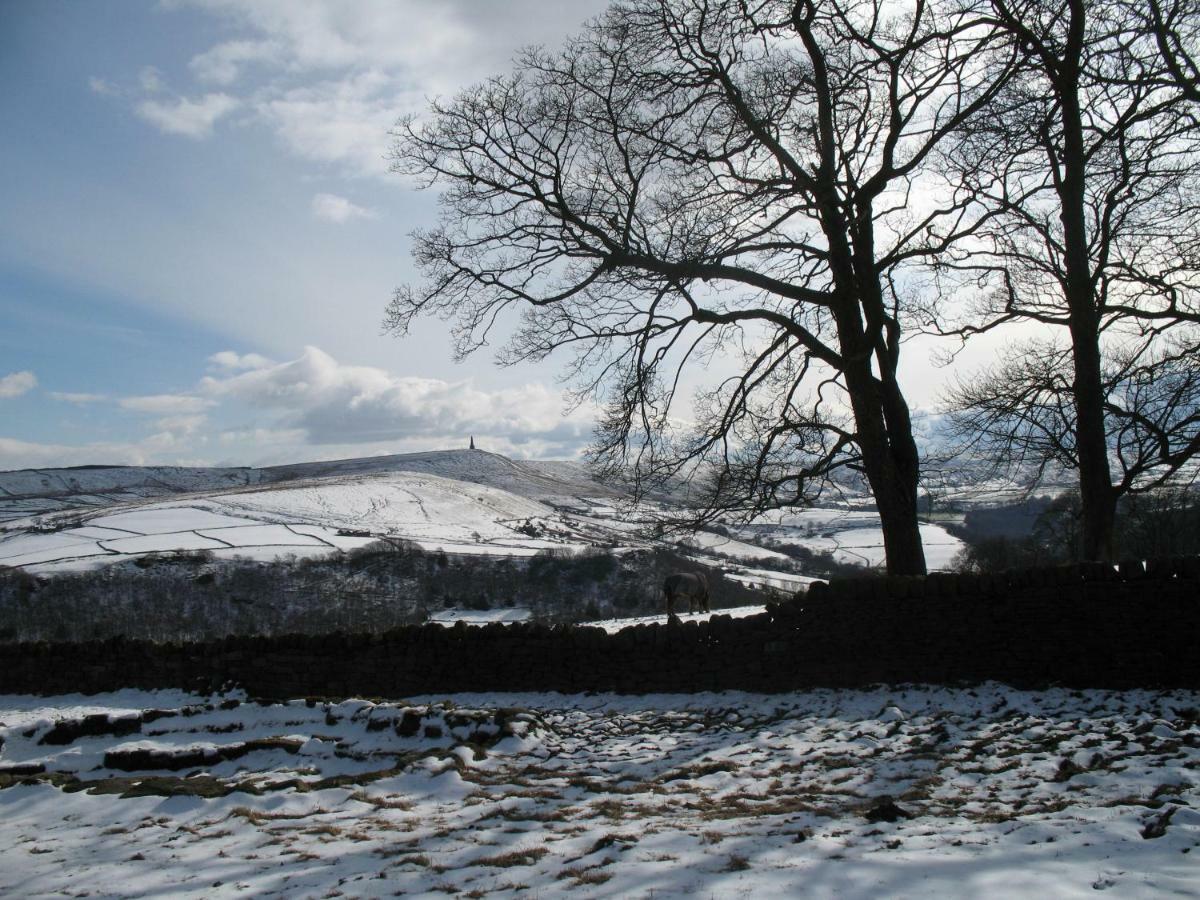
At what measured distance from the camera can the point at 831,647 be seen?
10.5m

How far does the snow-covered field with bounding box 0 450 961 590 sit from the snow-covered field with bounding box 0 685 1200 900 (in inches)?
1127

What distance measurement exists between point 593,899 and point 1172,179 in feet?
44.9

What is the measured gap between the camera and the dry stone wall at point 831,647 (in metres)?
9.09

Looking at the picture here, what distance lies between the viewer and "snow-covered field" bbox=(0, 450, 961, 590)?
5138 centimetres

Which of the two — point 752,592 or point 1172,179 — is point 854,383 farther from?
point 752,592

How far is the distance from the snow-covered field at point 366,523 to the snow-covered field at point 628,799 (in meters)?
28.6

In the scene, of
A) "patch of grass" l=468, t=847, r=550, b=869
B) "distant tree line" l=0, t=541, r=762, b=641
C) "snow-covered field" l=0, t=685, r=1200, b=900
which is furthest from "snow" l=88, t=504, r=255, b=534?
"patch of grass" l=468, t=847, r=550, b=869

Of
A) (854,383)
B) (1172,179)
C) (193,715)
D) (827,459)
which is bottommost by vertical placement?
(193,715)

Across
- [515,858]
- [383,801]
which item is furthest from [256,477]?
[515,858]

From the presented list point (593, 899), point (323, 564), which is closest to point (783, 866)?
point (593, 899)

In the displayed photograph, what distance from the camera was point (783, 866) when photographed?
14.0 feet

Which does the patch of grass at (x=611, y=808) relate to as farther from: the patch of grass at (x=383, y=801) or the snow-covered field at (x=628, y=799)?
the patch of grass at (x=383, y=801)

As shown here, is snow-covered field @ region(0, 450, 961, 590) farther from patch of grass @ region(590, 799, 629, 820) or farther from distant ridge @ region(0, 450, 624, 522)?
patch of grass @ region(590, 799, 629, 820)

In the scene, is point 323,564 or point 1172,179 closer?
point 1172,179
